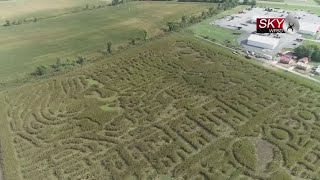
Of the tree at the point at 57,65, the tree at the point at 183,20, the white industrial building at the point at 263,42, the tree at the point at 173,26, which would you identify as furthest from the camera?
the tree at the point at 183,20

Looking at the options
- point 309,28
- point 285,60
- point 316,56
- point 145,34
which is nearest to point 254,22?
point 309,28

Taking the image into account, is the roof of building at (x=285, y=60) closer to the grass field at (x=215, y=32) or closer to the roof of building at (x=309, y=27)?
the grass field at (x=215, y=32)

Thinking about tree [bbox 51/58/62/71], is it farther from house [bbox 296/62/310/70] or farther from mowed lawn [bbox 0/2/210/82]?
house [bbox 296/62/310/70]

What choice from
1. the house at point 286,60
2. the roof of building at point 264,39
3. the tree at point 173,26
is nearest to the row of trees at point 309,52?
the house at point 286,60

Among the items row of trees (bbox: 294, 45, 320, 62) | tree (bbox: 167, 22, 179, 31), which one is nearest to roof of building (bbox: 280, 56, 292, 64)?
row of trees (bbox: 294, 45, 320, 62)

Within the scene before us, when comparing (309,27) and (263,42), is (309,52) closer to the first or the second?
(263,42)

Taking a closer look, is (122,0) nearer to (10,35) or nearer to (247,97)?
(10,35)
